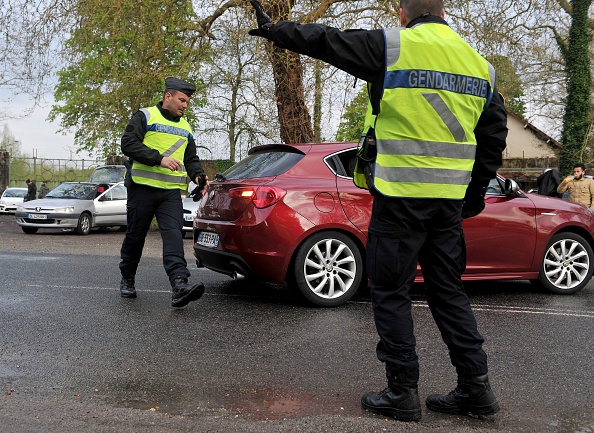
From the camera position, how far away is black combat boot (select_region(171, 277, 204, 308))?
20.2 feet

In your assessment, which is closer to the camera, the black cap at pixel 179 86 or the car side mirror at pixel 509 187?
the black cap at pixel 179 86

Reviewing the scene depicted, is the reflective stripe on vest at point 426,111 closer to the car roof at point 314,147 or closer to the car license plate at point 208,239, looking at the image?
the car roof at point 314,147

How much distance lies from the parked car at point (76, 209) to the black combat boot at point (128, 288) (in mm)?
12585

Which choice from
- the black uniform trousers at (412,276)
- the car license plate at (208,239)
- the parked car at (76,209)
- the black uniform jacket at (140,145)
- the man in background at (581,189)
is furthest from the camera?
the parked car at (76,209)

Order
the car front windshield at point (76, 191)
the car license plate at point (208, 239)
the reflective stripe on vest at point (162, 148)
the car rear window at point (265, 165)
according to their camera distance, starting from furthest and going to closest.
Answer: the car front windshield at point (76, 191), the car license plate at point (208, 239), the car rear window at point (265, 165), the reflective stripe on vest at point (162, 148)

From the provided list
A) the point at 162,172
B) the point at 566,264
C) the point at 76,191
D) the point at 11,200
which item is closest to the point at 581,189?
the point at 566,264

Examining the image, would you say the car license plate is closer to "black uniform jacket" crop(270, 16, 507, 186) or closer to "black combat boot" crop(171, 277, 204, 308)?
"black combat boot" crop(171, 277, 204, 308)

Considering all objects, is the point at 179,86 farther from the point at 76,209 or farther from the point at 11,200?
the point at 11,200

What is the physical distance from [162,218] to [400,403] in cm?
364

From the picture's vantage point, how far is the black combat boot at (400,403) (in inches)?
137

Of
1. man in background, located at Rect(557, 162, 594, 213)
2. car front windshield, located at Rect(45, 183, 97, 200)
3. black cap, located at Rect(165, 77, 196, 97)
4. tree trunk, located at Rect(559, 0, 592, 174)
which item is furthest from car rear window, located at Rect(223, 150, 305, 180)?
tree trunk, located at Rect(559, 0, 592, 174)

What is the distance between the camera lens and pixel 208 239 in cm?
710

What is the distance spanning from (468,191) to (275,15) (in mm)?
13023

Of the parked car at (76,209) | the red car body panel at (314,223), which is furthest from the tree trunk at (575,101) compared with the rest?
the red car body panel at (314,223)
